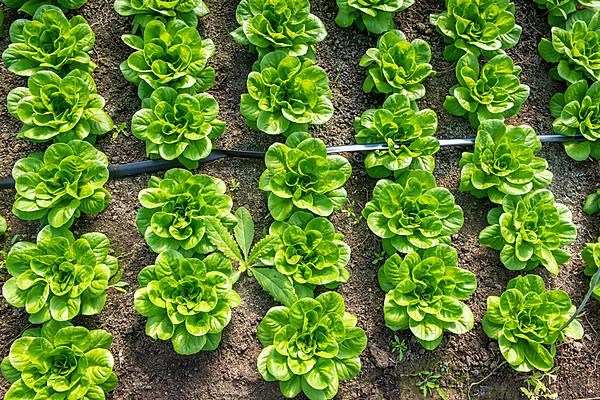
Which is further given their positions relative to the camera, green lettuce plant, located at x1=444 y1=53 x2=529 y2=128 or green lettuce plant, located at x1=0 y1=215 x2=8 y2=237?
green lettuce plant, located at x1=444 y1=53 x2=529 y2=128

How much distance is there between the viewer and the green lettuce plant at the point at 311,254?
2.61m

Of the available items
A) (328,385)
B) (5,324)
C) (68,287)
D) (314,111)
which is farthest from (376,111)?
(5,324)

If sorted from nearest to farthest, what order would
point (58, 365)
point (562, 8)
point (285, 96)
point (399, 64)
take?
point (58, 365) < point (285, 96) < point (399, 64) < point (562, 8)

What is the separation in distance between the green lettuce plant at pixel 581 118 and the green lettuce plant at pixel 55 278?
258 cm

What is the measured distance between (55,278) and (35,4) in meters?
1.51

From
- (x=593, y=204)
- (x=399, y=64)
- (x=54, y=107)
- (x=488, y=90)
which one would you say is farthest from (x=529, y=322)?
(x=54, y=107)

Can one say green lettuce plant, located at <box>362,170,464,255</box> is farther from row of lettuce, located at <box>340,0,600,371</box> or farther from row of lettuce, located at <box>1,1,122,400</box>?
row of lettuce, located at <box>1,1,122,400</box>

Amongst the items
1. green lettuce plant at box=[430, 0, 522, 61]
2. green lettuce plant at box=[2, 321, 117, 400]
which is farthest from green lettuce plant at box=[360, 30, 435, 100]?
green lettuce plant at box=[2, 321, 117, 400]

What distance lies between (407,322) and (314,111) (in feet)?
3.91

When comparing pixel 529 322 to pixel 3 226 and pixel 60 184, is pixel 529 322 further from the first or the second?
pixel 3 226

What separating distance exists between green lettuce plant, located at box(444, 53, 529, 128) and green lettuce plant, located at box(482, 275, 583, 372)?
0.93 m

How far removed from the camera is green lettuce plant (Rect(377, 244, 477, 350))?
8.54ft

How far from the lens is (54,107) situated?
8.88 feet

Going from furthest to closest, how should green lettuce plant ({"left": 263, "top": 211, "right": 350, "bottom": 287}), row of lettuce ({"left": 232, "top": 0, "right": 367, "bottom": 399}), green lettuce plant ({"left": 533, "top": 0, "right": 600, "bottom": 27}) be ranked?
1. green lettuce plant ({"left": 533, "top": 0, "right": 600, "bottom": 27})
2. green lettuce plant ({"left": 263, "top": 211, "right": 350, "bottom": 287})
3. row of lettuce ({"left": 232, "top": 0, "right": 367, "bottom": 399})
